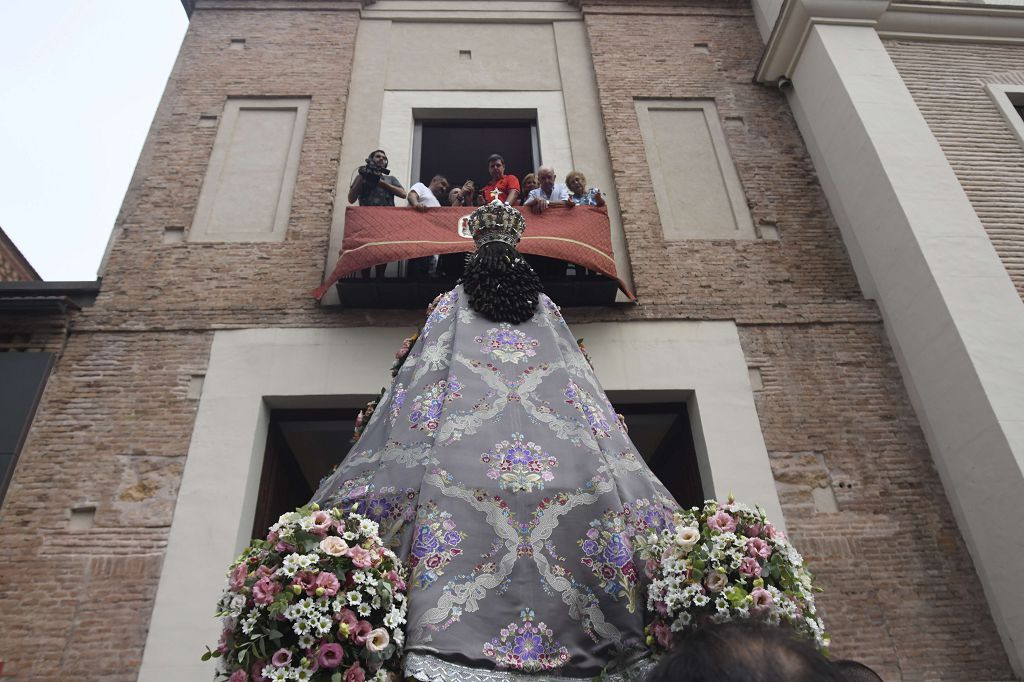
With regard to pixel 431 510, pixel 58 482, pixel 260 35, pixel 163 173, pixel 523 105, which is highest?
pixel 260 35

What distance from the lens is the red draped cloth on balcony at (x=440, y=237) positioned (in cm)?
578

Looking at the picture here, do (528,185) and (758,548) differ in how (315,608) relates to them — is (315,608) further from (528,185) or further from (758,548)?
(528,185)

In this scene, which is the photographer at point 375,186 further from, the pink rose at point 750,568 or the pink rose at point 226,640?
the pink rose at point 750,568

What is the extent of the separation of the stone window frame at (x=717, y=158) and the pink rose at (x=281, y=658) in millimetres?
5229

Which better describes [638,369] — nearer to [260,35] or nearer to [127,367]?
[127,367]

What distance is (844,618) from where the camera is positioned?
4.87 meters

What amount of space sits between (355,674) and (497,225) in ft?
8.81

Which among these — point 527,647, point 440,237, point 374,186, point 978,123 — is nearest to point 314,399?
point 440,237

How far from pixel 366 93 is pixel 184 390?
3787 mm

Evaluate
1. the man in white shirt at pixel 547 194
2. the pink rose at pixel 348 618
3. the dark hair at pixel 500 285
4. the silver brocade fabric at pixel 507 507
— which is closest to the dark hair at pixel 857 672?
the silver brocade fabric at pixel 507 507

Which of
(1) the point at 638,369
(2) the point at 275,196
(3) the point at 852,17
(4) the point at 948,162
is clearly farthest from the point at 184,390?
(3) the point at 852,17

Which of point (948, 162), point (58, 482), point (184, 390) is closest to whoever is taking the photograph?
point (58, 482)

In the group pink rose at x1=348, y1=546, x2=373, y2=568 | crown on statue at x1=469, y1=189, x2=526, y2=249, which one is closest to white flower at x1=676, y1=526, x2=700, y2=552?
pink rose at x1=348, y1=546, x2=373, y2=568

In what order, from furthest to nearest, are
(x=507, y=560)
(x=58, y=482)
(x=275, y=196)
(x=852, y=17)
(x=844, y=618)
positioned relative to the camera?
1. (x=852, y=17)
2. (x=275, y=196)
3. (x=58, y=482)
4. (x=844, y=618)
5. (x=507, y=560)
